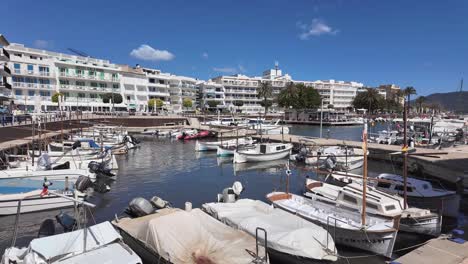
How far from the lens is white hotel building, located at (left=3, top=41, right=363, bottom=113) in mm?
83688

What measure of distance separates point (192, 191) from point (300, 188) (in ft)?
35.3

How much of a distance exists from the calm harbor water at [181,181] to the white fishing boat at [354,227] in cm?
59

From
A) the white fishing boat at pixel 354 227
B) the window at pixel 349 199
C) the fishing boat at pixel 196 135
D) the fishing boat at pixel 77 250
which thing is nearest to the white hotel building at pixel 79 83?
the fishing boat at pixel 196 135

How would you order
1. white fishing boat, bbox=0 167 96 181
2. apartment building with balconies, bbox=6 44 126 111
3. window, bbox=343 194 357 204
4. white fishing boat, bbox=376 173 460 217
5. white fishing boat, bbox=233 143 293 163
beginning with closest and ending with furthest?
1. window, bbox=343 194 357 204
2. white fishing boat, bbox=376 173 460 217
3. white fishing boat, bbox=0 167 96 181
4. white fishing boat, bbox=233 143 293 163
5. apartment building with balconies, bbox=6 44 126 111

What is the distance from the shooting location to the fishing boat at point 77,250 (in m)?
10.9

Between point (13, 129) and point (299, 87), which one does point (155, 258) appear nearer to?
point (13, 129)

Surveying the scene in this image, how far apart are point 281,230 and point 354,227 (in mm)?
4517

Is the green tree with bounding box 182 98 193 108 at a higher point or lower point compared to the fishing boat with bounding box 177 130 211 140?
higher

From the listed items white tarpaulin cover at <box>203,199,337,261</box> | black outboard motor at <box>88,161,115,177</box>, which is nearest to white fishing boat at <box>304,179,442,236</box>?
white tarpaulin cover at <box>203,199,337,261</box>

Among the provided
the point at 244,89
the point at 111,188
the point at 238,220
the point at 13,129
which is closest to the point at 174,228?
the point at 238,220

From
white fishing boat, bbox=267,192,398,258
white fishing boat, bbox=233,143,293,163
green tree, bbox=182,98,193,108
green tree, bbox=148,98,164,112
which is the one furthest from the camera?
green tree, bbox=182,98,193,108

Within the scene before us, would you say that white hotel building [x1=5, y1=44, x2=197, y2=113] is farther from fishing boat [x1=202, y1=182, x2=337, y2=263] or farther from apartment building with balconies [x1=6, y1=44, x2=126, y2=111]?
fishing boat [x1=202, y1=182, x2=337, y2=263]

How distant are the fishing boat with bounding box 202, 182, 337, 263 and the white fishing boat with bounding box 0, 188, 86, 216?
35.7 feet

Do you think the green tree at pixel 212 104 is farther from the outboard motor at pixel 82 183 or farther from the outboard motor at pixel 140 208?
the outboard motor at pixel 140 208
